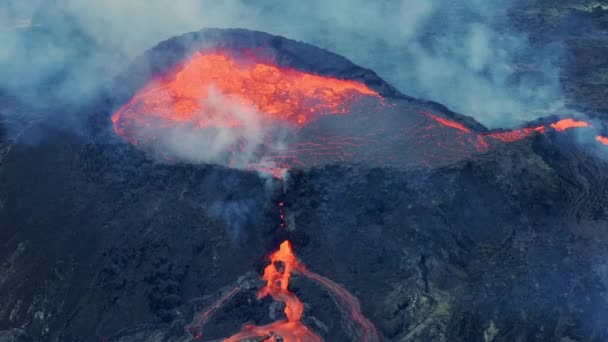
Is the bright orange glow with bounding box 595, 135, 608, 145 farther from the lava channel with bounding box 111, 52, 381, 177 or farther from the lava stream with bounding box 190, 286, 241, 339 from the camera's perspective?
the lava stream with bounding box 190, 286, 241, 339

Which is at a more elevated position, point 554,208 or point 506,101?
point 506,101

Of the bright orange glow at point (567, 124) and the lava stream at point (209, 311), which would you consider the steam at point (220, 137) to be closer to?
the lava stream at point (209, 311)

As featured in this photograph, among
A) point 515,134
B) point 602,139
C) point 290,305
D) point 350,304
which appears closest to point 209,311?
point 290,305

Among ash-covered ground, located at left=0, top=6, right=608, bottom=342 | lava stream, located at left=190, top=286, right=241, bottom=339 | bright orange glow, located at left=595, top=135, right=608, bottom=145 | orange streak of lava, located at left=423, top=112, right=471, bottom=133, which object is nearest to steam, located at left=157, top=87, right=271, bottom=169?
ash-covered ground, located at left=0, top=6, right=608, bottom=342

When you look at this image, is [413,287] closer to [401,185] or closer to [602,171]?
[401,185]

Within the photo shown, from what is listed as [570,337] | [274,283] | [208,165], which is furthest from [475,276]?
[208,165]

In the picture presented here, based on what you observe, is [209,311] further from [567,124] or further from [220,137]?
[567,124]

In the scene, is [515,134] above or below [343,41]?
below

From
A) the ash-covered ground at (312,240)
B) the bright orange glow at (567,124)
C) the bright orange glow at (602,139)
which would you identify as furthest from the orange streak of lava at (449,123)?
the bright orange glow at (602,139)
